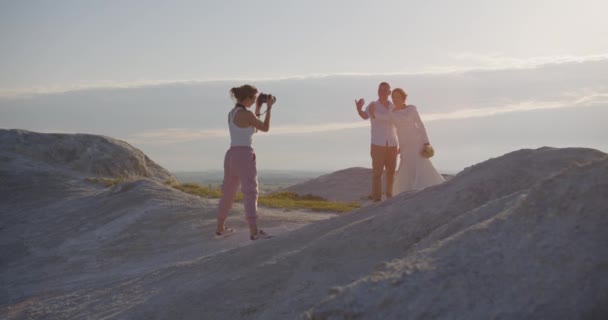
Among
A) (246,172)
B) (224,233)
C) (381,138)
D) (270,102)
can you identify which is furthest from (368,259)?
(381,138)

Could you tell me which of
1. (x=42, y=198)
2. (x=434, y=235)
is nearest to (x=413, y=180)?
(x=434, y=235)

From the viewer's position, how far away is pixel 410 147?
12.0 m

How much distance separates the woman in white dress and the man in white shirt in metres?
0.11

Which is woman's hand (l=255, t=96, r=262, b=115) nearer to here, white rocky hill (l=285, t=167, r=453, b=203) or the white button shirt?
the white button shirt

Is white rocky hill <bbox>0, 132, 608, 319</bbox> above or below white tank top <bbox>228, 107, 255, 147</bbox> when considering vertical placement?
below

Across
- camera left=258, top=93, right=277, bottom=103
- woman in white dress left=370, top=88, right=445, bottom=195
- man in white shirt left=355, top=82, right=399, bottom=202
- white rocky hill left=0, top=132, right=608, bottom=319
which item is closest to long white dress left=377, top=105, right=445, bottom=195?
woman in white dress left=370, top=88, right=445, bottom=195

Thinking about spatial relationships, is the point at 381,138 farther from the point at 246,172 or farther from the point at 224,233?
the point at 246,172

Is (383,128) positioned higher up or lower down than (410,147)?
higher up

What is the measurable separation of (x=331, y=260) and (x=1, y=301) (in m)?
5.44

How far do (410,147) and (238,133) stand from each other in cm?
397

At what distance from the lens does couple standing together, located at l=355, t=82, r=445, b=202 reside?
1180 centimetres

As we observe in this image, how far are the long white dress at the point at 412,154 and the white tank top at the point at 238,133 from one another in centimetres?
336

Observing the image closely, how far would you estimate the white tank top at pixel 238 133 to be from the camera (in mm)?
9055

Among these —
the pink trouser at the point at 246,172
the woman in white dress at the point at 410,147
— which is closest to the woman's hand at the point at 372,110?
the woman in white dress at the point at 410,147
